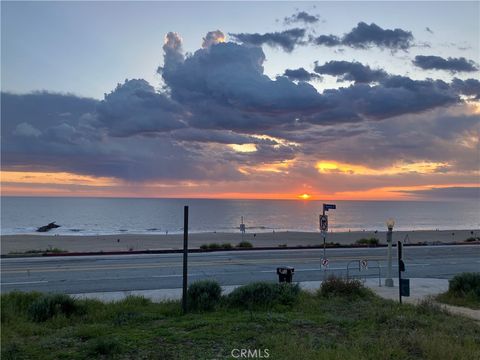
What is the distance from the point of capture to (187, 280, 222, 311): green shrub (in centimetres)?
998

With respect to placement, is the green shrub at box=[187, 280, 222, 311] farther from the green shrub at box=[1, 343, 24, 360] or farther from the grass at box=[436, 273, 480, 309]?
the grass at box=[436, 273, 480, 309]

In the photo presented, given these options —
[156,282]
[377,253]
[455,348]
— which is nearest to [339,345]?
[455,348]

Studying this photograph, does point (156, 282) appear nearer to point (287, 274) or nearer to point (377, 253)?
point (287, 274)

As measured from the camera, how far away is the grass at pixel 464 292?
11.6 metres

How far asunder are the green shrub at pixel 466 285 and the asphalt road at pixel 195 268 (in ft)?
15.5

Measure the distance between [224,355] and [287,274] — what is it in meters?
6.36

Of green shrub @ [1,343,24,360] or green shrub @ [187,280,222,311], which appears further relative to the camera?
green shrub @ [187,280,222,311]

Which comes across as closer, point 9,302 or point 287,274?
point 9,302

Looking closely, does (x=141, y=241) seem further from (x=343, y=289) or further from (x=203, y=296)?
(x=203, y=296)

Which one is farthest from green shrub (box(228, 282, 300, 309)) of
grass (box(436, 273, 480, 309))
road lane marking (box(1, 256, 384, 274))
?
road lane marking (box(1, 256, 384, 274))

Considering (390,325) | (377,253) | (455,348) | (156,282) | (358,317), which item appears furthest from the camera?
(377,253)

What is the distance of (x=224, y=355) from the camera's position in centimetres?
660

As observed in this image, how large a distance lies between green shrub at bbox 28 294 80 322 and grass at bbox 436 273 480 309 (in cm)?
915

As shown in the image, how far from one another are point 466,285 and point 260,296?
19.4 feet
